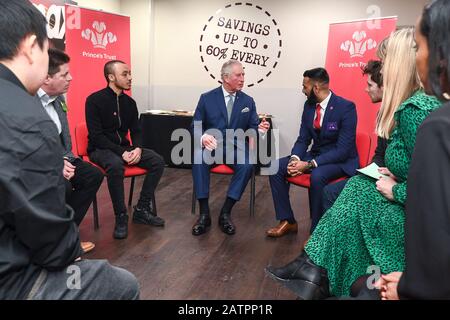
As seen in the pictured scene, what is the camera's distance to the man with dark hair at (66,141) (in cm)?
250

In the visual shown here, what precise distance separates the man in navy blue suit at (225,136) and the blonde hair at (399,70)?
1.64 metres

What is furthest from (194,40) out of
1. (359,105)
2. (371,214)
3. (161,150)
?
(371,214)

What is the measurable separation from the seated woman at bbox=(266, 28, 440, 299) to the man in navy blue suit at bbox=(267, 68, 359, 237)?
0.95 metres

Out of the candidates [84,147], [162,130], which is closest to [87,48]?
[162,130]

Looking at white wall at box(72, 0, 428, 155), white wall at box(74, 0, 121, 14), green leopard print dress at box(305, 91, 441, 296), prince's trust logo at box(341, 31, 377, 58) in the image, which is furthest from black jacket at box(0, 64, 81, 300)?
white wall at box(72, 0, 428, 155)

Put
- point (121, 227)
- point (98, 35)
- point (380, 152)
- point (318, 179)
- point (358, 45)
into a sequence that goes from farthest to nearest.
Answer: point (98, 35)
point (358, 45)
point (121, 227)
point (318, 179)
point (380, 152)

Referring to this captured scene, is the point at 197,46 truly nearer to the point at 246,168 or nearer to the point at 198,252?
the point at 246,168

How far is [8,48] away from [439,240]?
113 centimetres

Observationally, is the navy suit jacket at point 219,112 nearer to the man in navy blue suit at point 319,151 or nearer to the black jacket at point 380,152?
the man in navy blue suit at point 319,151

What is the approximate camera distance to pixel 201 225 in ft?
10.0

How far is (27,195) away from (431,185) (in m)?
0.88

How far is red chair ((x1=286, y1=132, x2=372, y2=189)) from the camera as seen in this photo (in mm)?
2943

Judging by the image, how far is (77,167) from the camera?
107 inches
